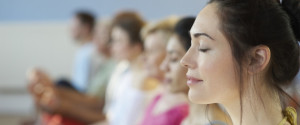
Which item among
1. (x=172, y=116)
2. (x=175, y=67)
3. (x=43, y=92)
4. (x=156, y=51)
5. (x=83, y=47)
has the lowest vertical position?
(x=172, y=116)

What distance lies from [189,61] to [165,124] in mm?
628

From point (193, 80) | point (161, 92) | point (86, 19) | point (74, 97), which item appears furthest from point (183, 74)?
point (86, 19)

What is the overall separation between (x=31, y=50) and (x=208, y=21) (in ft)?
13.6

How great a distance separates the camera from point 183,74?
5.47 ft

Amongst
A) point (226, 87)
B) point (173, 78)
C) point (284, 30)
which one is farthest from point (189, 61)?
point (173, 78)

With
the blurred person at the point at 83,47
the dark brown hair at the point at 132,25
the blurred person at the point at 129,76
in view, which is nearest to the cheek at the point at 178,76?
the blurred person at the point at 129,76

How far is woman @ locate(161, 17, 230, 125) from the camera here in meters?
1.37

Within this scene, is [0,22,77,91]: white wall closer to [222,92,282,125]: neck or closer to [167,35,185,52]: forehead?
[167,35,185,52]: forehead

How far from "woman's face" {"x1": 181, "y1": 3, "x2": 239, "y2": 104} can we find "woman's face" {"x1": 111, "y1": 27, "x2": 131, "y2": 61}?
140 centimetres

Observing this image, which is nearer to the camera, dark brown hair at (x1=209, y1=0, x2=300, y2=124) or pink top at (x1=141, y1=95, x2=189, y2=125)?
dark brown hair at (x1=209, y1=0, x2=300, y2=124)

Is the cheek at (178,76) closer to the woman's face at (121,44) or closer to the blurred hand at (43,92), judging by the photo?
the woman's face at (121,44)

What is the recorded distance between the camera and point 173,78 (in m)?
1.68

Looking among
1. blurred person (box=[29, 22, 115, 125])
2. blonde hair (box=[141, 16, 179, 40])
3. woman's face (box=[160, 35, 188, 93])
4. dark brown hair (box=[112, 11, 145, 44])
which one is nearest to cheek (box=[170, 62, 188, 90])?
woman's face (box=[160, 35, 188, 93])

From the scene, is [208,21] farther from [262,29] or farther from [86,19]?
[86,19]
